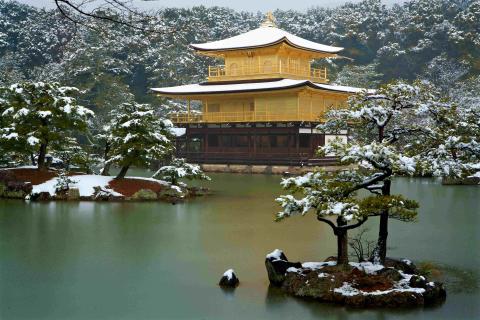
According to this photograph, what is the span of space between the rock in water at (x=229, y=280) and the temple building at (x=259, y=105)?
23.7 meters

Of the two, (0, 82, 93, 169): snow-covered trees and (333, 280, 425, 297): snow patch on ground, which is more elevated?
(0, 82, 93, 169): snow-covered trees

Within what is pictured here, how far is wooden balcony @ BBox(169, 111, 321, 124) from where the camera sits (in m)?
33.1

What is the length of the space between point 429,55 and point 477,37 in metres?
5.94

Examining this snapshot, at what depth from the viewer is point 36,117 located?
19.9 meters

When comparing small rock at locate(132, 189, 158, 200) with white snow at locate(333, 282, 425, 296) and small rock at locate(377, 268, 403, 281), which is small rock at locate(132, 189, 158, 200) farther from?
white snow at locate(333, 282, 425, 296)

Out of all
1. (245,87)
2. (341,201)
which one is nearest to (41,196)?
(341,201)

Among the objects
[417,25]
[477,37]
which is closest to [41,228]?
[477,37]

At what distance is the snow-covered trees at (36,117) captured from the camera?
19.5 metres

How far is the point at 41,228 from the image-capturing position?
1330 cm

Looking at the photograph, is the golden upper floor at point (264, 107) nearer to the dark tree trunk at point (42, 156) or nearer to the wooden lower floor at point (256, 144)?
the wooden lower floor at point (256, 144)

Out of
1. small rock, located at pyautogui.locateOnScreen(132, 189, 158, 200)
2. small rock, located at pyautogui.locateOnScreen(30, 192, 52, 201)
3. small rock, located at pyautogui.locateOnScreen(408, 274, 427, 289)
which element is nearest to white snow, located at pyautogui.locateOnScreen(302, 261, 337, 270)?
small rock, located at pyautogui.locateOnScreen(408, 274, 427, 289)

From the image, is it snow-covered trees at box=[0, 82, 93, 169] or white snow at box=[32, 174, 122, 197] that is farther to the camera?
snow-covered trees at box=[0, 82, 93, 169]

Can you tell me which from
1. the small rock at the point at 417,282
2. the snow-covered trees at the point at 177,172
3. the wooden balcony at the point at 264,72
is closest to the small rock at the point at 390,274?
the small rock at the point at 417,282

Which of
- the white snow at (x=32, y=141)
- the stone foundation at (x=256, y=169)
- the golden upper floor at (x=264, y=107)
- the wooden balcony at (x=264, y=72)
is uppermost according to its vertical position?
the wooden balcony at (x=264, y=72)
